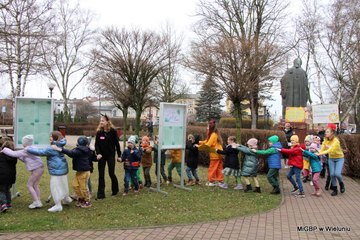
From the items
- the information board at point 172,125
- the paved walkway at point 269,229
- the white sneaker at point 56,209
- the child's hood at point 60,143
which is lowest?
the paved walkway at point 269,229

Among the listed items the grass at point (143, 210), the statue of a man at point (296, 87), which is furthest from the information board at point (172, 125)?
the statue of a man at point (296, 87)

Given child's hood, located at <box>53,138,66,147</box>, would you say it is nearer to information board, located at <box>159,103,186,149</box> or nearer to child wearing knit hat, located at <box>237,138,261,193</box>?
information board, located at <box>159,103,186,149</box>

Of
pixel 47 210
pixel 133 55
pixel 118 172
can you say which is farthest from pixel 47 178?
pixel 133 55

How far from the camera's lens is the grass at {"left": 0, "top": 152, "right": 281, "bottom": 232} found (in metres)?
5.74

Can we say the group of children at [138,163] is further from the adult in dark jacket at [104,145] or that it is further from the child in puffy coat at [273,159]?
the adult in dark jacket at [104,145]

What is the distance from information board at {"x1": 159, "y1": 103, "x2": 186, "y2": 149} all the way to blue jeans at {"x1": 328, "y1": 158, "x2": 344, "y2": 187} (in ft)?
12.2

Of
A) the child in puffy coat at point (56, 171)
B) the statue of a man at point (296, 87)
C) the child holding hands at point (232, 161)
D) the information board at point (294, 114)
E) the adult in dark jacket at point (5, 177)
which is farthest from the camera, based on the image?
the statue of a man at point (296, 87)

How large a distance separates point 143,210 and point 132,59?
1503cm

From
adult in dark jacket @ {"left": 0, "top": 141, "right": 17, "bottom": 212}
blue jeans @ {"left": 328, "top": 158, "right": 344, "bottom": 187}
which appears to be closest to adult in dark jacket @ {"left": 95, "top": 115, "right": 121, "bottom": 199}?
adult in dark jacket @ {"left": 0, "top": 141, "right": 17, "bottom": 212}

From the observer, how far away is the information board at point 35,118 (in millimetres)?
7707

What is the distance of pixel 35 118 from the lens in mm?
7848

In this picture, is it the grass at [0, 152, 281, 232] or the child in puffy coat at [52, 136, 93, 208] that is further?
the child in puffy coat at [52, 136, 93, 208]

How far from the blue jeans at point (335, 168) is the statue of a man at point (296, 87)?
21.7ft

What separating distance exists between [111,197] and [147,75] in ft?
46.5
